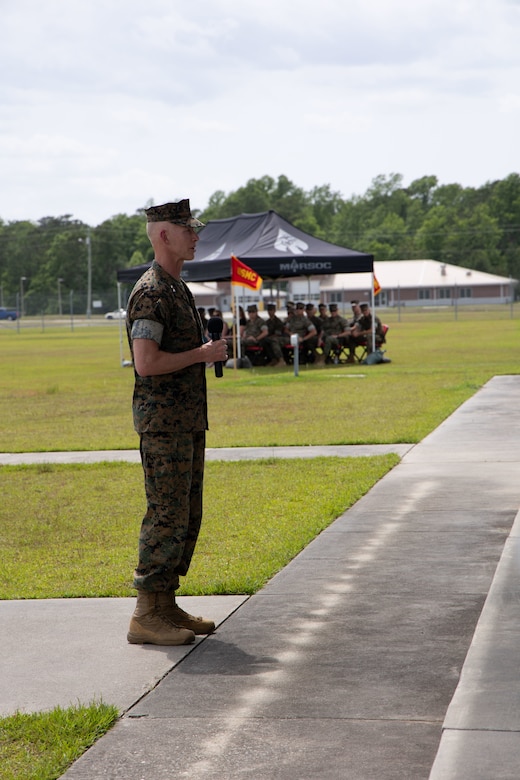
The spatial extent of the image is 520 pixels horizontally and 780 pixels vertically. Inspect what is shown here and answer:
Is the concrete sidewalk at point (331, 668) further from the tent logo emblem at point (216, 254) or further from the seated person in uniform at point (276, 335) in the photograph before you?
the seated person in uniform at point (276, 335)

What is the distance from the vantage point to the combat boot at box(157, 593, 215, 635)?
5305 mm

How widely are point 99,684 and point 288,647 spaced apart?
0.87 metres

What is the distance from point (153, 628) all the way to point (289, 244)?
2290 centimetres

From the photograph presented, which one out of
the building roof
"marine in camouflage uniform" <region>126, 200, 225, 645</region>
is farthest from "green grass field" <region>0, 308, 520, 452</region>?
the building roof

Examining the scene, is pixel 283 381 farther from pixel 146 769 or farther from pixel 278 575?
pixel 146 769

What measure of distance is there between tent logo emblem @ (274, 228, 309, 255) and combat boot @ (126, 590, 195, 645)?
72.6 ft

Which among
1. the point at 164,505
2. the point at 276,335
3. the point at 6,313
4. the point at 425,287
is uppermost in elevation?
the point at 425,287

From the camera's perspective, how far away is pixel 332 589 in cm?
607

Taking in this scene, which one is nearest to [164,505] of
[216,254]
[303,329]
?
[216,254]

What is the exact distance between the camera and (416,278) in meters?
118

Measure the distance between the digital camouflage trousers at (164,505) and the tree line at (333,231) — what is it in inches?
4888

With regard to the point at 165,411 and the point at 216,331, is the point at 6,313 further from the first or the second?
the point at 165,411

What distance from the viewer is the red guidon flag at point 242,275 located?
81.9 ft

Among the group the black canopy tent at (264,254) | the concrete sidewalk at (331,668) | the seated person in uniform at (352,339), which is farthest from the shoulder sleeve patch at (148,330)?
the seated person in uniform at (352,339)
